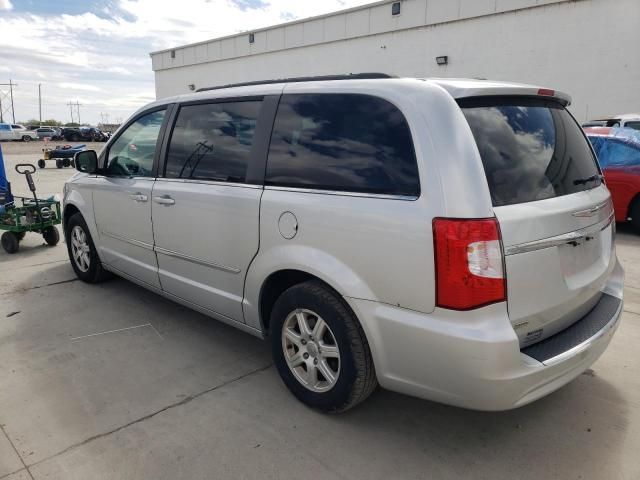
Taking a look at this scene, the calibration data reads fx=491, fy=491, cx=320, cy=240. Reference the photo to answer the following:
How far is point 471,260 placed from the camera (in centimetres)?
209

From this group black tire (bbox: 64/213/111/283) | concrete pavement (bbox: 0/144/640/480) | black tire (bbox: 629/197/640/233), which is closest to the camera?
concrete pavement (bbox: 0/144/640/480)

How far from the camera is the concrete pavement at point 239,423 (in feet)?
7.89

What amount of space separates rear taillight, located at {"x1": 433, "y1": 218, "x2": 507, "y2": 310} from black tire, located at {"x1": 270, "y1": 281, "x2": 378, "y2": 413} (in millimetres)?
600

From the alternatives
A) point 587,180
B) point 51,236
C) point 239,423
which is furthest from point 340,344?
point 51,236

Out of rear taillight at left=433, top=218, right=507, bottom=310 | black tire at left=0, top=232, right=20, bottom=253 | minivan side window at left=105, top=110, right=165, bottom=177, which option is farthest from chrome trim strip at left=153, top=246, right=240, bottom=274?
black tire at left=0, top=232, right=20, bottom=253

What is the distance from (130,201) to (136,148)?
47 centimetres

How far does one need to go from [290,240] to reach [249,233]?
364 millimetres

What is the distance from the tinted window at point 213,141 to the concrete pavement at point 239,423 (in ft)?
4.34

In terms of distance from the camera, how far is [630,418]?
2.78 meters

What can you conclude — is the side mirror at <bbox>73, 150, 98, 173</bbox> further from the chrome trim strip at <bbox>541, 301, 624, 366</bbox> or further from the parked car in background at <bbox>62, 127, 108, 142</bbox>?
the parked car in background at <bbox>62, 127, 108, 142</bbox>

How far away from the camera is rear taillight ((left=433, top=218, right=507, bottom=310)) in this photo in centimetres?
208

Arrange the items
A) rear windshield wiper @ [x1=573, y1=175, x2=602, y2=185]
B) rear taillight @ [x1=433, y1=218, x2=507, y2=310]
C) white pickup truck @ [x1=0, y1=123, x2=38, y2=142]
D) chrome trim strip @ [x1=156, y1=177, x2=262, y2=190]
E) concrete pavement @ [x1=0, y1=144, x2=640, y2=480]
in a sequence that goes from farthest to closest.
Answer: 1. white pickup truck @ [x1=0, y1=123, x2=38, y2=142]
2. chrome trim strip @ [x1=156, y1=177, x2=262, y2=190]
3. rear windshield wiper @ [x1=573, y1=175, x2=602, y2=185]
4. concrete pavement @ [x1=0, y1=144, x2=640, y2=480]
5. rear taillight @ [x1=433, y1=218, x2=507, y2=310]

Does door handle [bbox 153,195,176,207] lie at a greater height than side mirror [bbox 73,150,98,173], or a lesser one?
lesser

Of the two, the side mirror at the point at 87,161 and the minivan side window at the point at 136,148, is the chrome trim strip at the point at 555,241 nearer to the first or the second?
the minivan side window at the point at 136,148
